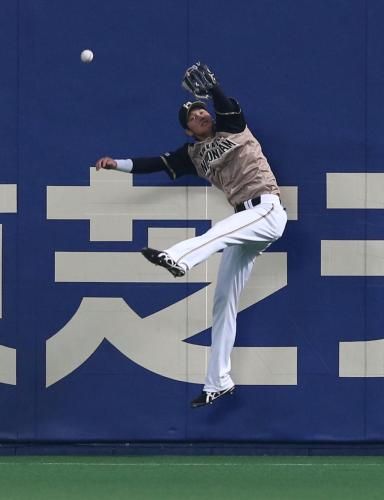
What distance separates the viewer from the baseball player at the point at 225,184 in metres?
7.36

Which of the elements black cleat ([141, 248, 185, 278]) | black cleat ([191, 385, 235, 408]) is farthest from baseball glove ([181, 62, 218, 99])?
black cleat ([191, 385, 235, 408])

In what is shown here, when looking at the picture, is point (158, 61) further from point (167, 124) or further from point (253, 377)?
point (253, 377)

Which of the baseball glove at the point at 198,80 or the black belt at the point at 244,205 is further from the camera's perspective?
the black belt at the point at 244,205

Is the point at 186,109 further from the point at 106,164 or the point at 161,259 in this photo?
the point at 161,259

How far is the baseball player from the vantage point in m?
7.36

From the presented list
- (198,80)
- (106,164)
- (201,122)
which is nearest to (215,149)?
(201,122)

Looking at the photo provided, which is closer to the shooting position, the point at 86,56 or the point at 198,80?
the point at 198,80

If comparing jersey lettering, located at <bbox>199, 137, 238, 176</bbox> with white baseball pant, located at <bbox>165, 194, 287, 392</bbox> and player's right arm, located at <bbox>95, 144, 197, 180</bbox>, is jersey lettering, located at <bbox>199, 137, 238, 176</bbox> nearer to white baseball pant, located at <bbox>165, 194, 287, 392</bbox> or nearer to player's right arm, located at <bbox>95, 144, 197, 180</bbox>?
player's right arm, located at <bbox>95, 144, 197, 180</bbox>

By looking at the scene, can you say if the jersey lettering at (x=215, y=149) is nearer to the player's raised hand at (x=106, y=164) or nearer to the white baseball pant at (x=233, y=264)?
the white baseball pant at (x=233, y=264)

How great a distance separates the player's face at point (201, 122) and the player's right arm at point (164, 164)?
0.57 ft

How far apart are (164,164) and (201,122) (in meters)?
0.36

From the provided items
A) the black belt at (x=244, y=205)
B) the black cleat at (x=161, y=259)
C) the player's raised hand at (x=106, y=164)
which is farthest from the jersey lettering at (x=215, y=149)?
the black cleat at (x=161, y=259)

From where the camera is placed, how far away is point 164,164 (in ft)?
25.3

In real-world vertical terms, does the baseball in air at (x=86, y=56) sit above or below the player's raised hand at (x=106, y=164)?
above
